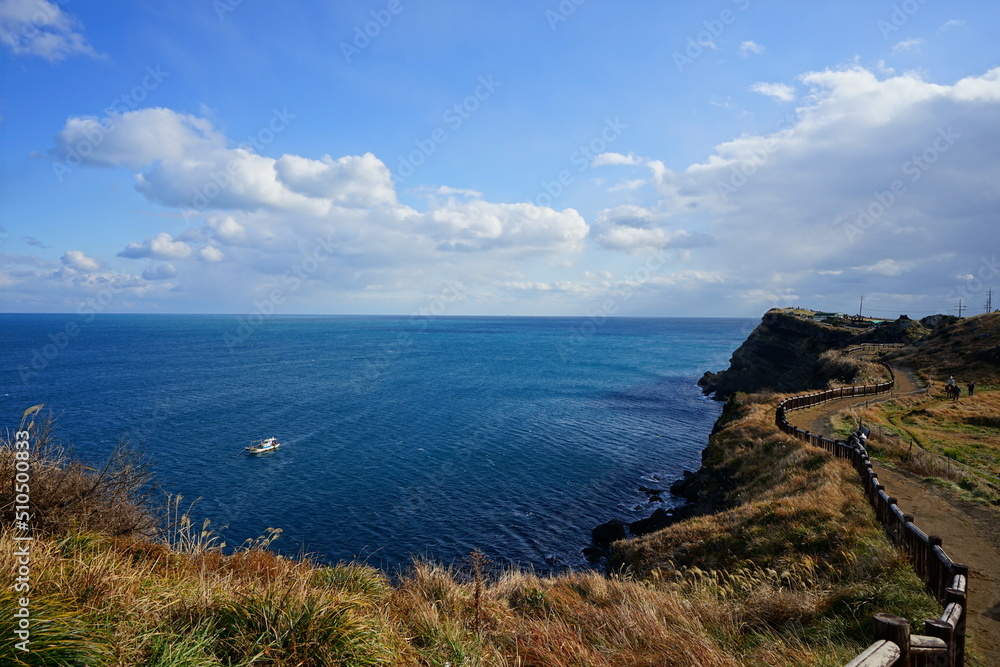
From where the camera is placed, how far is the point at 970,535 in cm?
1145

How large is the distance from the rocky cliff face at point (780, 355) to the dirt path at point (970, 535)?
49776 mm

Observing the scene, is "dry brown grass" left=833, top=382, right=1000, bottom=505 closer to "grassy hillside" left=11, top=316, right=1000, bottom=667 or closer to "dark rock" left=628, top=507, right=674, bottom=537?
"grassy hillside" left=11, top=316, right=1000, bottom=667

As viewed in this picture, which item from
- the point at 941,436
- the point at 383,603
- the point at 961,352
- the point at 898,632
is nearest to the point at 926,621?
the point at 898,632

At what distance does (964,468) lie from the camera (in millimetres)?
16828

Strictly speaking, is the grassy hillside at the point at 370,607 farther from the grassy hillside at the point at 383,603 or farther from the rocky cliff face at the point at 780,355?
the rocky cliff face at the point at 780,355

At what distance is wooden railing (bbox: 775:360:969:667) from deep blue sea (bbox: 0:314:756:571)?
1553 centimetres

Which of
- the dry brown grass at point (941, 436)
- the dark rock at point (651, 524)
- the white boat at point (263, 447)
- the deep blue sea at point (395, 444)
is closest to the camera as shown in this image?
the dry brown grass at point (941, 436)

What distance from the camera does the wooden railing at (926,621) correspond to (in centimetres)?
457

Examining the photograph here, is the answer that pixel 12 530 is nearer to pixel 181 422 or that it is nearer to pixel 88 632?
pixel 88 632

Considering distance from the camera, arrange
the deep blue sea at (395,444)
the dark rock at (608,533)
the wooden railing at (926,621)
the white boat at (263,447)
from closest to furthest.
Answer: the wooden railing at (926,621) < the dark rock at (608,533) < the deep blue sea at (395,444) < the white boat at (263,447)

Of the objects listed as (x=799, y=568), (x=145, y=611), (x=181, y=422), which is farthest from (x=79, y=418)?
(x=799, y=568)

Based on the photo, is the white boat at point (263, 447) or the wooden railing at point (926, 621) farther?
the white boat at point (263, 447)

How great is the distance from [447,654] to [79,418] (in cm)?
5758

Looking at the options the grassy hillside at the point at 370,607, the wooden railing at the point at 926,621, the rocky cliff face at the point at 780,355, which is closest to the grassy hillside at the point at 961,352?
the rocky cliff face at the point at 780,355
